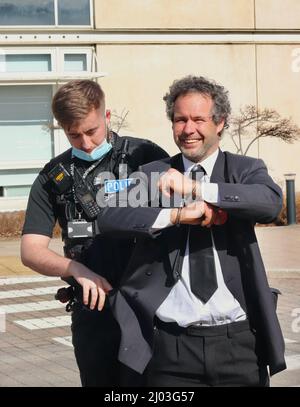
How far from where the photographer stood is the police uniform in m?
3.66

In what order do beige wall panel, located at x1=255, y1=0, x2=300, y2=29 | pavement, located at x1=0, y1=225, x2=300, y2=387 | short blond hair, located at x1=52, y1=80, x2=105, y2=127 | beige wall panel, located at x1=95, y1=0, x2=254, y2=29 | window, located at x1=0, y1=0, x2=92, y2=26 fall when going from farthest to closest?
beige wall panel, located at x1=255, y1=0, x2=300, y2=29, beige wall panel, located at x1=95, y1=0, x2=254, y2=29, window, located at x1=0, y1=0, x2=92, y2=26, pavement, located at x1=0, y1=225, x2=300, y2=387, short blond hair, located at x1=52, y1=80, x2=105, y2=127

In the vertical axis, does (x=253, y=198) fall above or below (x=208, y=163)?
below

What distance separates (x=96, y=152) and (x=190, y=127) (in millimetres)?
698

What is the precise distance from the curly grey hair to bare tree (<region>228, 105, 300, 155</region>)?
19.1 meters

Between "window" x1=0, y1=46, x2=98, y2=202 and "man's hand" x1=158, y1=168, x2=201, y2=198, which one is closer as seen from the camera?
"man's hand" x1=158, y1=168, x2=201, y2=198

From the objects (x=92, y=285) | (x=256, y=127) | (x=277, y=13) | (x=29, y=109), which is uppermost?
(x=277, y=13)

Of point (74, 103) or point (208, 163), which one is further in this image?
point (74, 103)

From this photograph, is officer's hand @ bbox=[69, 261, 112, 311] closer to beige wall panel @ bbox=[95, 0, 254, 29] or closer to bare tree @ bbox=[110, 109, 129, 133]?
bare tree @ bbox=[110, 109, 129, 133]

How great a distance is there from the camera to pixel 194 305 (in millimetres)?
3125

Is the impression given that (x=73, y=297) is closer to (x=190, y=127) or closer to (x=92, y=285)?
(x=92, y=285)

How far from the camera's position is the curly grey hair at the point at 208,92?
10.6 ft

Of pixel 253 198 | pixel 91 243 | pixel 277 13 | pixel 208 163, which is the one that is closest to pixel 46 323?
pixel 91 243

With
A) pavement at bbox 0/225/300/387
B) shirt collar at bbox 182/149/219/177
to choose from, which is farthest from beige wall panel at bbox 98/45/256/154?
shirt collar at bbox 182/149/219/177
